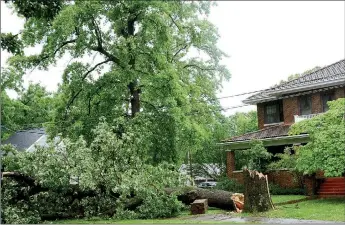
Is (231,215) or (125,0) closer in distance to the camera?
(231,215)

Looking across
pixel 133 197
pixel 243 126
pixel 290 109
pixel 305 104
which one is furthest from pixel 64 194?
pixel 243 126

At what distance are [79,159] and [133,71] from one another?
25.3ft

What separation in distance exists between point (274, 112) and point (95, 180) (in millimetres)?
16369

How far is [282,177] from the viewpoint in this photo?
25344mm

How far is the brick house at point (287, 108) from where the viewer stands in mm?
25062

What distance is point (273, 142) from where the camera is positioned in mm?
25719

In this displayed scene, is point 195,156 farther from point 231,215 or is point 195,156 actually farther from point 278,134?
point 231,215

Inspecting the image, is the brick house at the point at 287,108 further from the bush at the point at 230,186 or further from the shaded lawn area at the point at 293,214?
the shaded lawn area at the point at 293,214

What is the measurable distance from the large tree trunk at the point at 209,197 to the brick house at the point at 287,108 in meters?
7.27

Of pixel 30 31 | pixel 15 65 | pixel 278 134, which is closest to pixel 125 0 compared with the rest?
pixel 30 31

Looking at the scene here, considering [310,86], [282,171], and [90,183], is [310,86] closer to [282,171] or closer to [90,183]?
[282,171]

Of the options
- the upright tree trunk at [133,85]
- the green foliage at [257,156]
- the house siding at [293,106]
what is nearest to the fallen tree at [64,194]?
the upright tree trunk at [133,85]

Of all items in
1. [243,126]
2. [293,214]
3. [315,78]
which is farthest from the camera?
[243,126]

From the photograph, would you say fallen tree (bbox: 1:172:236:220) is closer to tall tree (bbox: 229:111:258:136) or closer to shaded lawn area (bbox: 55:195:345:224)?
shaded lawn area (bbox: 55:195:345:224)
